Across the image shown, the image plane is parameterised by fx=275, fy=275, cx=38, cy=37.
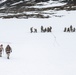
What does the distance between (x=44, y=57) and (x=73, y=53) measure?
136 inches

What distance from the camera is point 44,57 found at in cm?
2483

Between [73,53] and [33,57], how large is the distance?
4.36 m

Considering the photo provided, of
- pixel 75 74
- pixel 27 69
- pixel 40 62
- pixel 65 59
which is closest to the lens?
pixel 75 74

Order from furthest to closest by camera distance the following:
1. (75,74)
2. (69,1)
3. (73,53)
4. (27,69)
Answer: (69,1)
(73,53)
(27,69)
(75,74)

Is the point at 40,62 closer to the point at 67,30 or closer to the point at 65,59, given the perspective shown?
the point at 65,59

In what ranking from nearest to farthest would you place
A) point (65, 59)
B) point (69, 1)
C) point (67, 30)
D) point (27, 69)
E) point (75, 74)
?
point (75, 74) → point (27, 69) → point (65, 59) → point (67, 30) → point (69, 1)

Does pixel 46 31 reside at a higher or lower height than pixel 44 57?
lower

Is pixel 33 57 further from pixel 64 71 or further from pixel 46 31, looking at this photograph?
pixel 46 31

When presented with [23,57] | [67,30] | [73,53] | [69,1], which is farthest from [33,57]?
[69,1]

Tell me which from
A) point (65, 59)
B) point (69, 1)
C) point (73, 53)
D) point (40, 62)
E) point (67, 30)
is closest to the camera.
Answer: point (40, 62)

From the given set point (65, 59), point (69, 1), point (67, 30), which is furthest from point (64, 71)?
point (69, 1)

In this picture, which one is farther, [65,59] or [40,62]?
[65,59]

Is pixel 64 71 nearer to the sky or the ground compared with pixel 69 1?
nearer to the sky

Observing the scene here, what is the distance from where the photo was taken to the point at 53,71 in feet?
63.0
